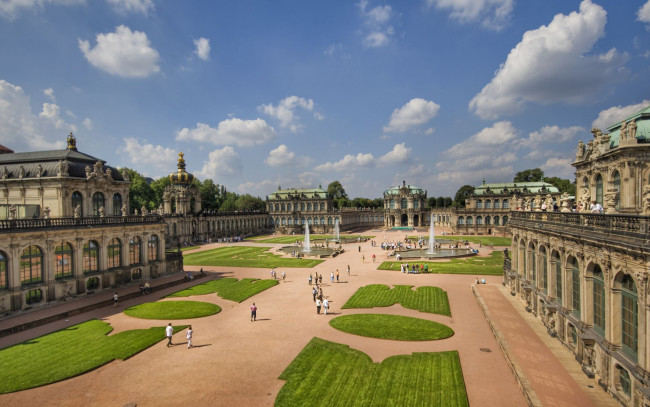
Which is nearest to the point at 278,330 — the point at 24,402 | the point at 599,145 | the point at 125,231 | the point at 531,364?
the point at 24,402

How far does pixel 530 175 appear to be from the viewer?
129375mm

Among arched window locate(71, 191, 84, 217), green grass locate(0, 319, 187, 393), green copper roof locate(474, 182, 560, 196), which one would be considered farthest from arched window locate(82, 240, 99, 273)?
green copper roof locate(474, 182, 560, 196)

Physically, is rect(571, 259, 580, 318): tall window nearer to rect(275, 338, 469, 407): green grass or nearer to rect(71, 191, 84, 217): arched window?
rect(275, 338, 469, 407): green grass

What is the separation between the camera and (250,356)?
20797 mm

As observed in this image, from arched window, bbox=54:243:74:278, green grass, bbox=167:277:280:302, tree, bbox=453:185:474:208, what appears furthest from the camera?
tree, bbox=453:185:474:208

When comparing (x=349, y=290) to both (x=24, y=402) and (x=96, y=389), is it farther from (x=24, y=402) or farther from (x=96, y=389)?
(x=24, y=402)

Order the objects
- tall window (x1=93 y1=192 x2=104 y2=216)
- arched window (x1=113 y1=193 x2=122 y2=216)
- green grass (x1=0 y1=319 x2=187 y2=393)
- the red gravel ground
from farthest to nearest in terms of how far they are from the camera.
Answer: arched window (x1=113 y1=193 x2=122 y2=216) → tall window (x1=93 y1=192 x2=104 y2=216) → green grass (x1=0 y1=319 x2=187 y2=393) → the red gravel ground

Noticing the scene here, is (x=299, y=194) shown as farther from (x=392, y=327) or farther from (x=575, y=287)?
(x=575, y=287)

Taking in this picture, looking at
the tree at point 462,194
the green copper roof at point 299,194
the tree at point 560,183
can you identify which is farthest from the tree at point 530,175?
the green copper roof at point 299,194

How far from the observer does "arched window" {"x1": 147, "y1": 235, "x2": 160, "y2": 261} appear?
43372 mm

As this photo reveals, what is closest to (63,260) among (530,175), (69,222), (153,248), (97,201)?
(69,222)

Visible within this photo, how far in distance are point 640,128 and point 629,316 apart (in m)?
18.8

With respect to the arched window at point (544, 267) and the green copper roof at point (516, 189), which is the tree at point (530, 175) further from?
the arched window at point (544, 267)

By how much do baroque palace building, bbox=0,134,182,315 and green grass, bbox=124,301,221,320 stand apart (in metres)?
7.80
